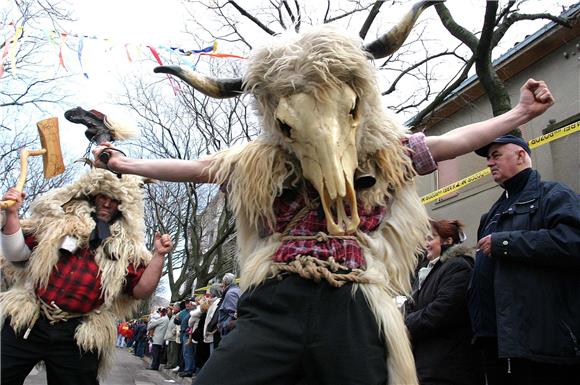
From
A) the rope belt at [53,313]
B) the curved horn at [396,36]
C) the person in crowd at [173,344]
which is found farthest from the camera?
the person in crowd at [173,344]

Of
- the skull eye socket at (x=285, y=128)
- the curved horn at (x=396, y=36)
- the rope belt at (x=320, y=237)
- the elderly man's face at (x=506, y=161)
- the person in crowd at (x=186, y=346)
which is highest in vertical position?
the curved horn at (x=396, y=36)

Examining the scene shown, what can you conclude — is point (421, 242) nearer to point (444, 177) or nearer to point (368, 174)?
point (368, 174)

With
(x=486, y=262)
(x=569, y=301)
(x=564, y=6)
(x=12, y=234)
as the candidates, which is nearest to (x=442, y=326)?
(x=486, y=262)

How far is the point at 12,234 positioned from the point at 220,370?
2.10 meters

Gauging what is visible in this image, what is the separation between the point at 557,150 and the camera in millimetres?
7867

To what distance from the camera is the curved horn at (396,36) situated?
2.12 m

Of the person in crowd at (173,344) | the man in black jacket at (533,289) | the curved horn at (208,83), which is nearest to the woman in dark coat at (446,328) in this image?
the man in black jacket at (533,289)

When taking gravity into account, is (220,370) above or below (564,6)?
below

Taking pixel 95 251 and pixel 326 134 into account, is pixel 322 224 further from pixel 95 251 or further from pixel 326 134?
pixel 95 251

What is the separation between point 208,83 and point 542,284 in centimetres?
186

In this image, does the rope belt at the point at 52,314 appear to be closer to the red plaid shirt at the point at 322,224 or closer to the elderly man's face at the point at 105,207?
the elderly man's face at the point at 105,207

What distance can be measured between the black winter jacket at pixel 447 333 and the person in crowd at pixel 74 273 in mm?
1760

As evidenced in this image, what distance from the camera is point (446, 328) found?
3455mm

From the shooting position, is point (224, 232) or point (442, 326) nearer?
point (442, 326)
